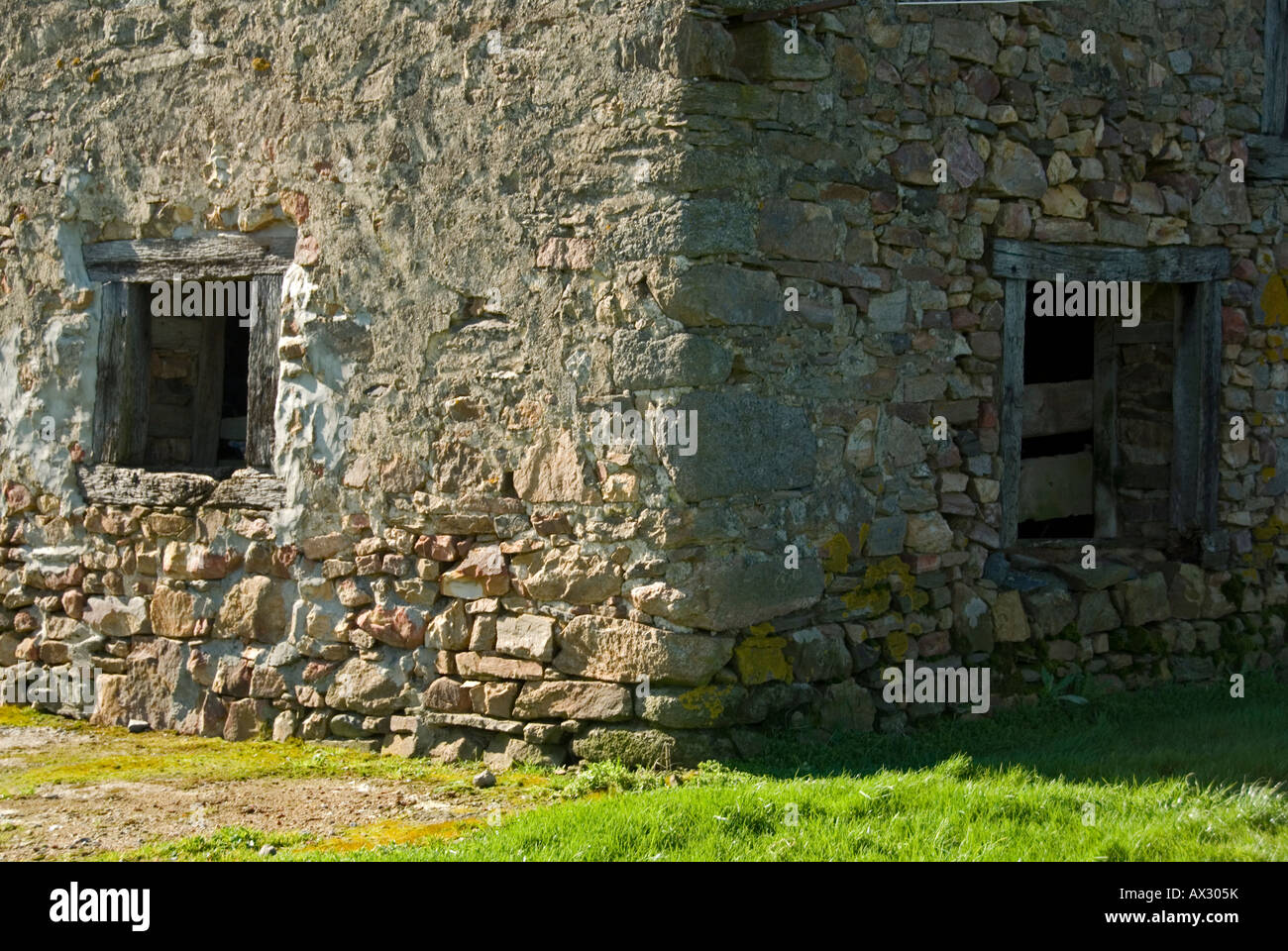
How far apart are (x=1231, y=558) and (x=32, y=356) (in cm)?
592

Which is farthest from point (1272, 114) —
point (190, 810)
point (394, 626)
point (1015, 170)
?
point (190, 810)

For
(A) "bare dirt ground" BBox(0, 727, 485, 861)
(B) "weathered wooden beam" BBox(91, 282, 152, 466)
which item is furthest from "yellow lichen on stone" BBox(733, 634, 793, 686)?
(B) "weathered wooden beam" BBox(91, 282, 152, 466)

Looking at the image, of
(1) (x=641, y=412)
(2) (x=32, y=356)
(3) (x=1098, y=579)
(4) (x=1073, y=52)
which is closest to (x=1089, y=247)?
(4) (x=1073, y=52)

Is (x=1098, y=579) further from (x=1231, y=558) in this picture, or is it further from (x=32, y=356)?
(x=32, y=356)

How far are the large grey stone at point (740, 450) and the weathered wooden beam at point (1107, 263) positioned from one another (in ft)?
4.51

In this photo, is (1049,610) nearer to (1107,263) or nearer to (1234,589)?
(1234,589)

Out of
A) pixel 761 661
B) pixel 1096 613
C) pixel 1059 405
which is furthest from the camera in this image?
pixel 1059 405

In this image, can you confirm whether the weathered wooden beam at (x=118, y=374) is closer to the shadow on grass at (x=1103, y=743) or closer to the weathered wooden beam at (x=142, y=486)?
the weathered wooden beam at (x=142, y=486)

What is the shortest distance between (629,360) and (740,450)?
546 millimetres

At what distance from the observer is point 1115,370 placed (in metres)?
7.44

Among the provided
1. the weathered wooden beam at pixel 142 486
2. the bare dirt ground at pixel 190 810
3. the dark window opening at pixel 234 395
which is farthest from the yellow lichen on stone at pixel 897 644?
the dark window opening at pixel 234 395

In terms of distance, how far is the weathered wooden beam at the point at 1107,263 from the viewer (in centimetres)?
659

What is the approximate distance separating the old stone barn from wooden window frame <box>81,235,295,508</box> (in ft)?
0.07

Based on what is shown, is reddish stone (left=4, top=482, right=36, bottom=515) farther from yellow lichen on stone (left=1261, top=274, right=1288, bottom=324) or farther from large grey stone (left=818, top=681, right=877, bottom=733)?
yellow lichen on stone (left=1261, top=274, right=1288, bottom=324)
